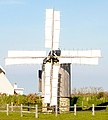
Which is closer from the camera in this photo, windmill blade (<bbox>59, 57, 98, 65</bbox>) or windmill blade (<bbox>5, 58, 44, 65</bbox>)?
windmill blade (<bbox>59, 57, 98, 65</bbox>)

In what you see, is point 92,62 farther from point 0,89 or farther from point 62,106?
point 0,89

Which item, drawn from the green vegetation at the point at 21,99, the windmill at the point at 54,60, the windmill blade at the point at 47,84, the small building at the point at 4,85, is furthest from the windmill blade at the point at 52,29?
the small building at the point at 4,85

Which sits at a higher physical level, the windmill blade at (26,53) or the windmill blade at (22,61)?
the windmill blade at (26,53)

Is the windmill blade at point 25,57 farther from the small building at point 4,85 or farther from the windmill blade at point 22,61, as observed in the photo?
the small building at point 4,85

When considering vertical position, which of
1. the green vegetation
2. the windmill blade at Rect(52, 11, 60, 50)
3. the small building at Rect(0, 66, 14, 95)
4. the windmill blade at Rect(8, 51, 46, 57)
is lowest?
the green vegetation

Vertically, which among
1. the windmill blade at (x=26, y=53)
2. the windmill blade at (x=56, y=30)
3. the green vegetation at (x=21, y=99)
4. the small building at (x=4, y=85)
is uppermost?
the windmill blade at (x=56, y=30)

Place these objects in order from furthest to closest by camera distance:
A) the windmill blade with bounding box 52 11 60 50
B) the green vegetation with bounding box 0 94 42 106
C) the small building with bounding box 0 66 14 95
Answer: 1. the small building with bounding box 0 66 14 95
2. the green vegetation with bounding box 0 94 42 106
3. the windmill blade with bounding box 52 11 60 50

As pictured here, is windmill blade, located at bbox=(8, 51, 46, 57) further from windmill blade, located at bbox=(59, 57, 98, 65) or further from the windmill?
windmill blade, located at bbox=(59, 57, 98, 65)

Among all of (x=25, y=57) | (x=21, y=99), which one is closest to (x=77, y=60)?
(x=25, y=57)

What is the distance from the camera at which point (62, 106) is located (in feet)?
147

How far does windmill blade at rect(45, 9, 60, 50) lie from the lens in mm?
45594

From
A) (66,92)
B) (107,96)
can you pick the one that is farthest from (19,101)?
(66,92)

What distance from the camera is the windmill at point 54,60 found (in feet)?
146

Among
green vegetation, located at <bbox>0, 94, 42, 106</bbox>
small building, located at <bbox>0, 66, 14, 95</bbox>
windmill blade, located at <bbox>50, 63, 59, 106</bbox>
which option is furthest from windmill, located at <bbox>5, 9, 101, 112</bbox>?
small building, located at <bbox>0, 66, 14, 95</bbox>
